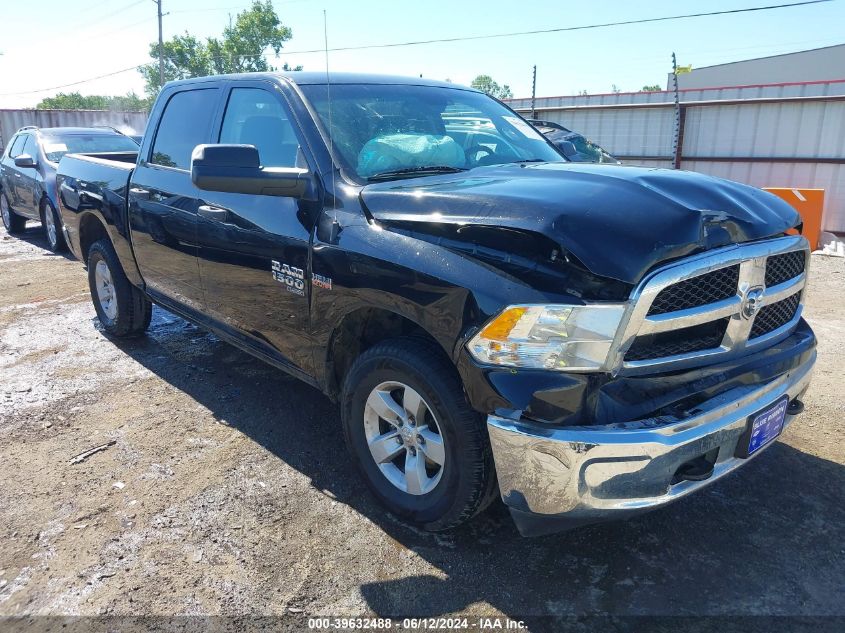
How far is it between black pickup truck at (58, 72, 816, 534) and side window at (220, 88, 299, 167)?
15 mm

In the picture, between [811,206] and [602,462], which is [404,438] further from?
[811,206]

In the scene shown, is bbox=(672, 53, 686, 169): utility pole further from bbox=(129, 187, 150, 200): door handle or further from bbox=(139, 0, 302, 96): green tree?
bbox=(139, 0, 302, 96): green tree

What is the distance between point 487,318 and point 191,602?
1.54 m

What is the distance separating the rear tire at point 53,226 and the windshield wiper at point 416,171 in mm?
8005

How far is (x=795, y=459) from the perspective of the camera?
339cm

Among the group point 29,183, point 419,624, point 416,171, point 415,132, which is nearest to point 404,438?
point 419,624

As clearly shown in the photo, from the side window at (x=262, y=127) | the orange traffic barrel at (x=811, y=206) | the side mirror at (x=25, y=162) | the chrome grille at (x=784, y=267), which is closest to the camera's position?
the chrome grille at (x=784, y=267)

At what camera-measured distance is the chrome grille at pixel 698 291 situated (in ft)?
7.23

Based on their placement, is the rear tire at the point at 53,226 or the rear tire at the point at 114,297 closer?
the rear tire at the point at 114,297

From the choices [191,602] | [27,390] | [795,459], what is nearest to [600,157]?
[795,459]

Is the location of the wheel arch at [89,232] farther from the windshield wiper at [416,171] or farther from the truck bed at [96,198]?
the windshield wiper at [416,171]

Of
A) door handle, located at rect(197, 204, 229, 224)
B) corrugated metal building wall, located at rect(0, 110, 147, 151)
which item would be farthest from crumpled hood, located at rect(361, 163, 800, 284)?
corrugated metal building wall, located at rect(0, 110, 147, 151)

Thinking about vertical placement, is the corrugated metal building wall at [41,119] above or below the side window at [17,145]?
above

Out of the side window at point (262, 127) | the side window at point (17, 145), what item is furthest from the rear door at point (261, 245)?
the side window at point (17, 145)
